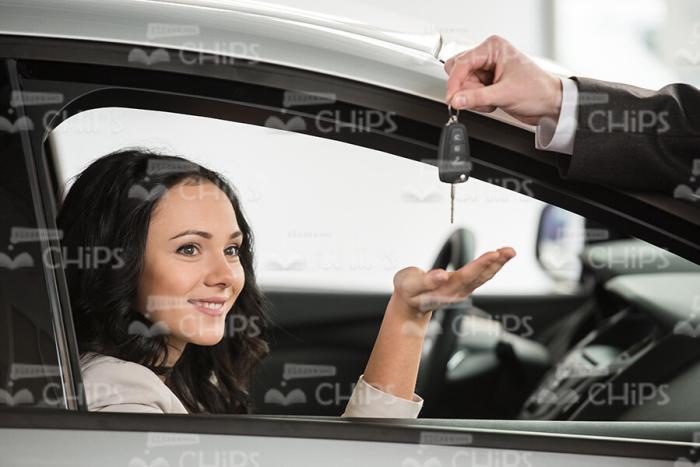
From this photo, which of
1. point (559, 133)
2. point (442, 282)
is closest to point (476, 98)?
point (559, 133)

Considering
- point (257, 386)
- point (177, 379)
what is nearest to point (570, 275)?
Answer: point (257, 386)

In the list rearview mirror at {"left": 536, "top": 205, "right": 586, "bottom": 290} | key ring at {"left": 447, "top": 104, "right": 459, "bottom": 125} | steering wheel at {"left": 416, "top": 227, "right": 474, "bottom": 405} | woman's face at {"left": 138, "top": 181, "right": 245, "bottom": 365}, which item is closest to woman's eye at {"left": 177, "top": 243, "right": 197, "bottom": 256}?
woman's face at {"left": 138, "top": 181, "right": 245, "bottom": 365}

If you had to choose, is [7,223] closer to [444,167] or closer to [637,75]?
[444,167]

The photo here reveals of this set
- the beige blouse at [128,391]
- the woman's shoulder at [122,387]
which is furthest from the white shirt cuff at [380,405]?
the woman's shoulder at [122,387]

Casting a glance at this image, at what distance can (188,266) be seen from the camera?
3.43 ft

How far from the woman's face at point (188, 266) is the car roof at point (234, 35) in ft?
0.67

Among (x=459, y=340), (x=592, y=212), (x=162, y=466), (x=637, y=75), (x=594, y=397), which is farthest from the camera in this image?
(x=637, y=75)

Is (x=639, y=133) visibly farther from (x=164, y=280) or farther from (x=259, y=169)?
(x=164, y=280)

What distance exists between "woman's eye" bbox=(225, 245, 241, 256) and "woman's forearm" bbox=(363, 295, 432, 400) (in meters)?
0.21

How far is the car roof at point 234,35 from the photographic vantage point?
0.95 metres

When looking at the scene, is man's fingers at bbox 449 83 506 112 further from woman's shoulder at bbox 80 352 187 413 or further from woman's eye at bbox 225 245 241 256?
woman's shoulder at bbox 80 352 187 413

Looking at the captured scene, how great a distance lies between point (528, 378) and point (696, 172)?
1006 millimetres

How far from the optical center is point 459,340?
1.93m

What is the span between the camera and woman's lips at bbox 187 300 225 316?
1048 mm
